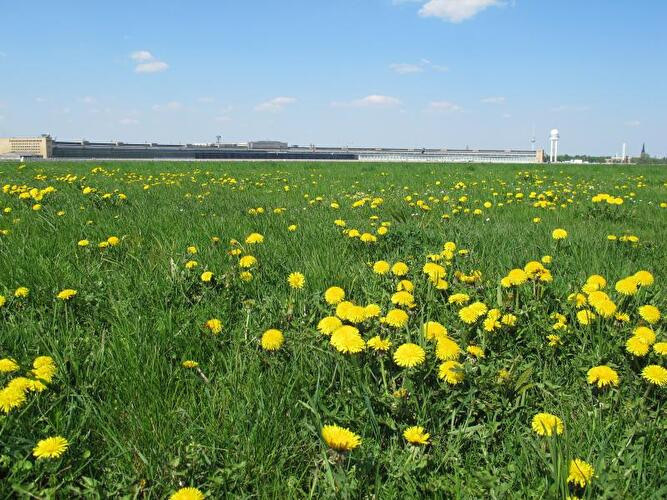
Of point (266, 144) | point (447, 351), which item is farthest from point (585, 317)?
point (266, 144)

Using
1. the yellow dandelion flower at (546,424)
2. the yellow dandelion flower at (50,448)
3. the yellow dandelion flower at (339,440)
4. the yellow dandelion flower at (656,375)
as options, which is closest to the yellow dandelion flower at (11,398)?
the yellow dandelion flower at (50,448)

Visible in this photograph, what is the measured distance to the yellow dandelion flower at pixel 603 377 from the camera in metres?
1.58

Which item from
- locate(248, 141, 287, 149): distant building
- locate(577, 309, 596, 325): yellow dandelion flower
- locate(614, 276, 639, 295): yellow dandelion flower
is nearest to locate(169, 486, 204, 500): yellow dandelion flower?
locate(577, 309, 596, 325): yellow dandelion flower

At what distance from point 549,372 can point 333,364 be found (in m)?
0.85

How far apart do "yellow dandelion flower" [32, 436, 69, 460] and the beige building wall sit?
101m

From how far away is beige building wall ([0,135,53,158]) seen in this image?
85938 millimetres

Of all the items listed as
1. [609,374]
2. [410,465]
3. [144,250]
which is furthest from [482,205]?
[410,465]

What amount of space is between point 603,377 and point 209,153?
3815 inches

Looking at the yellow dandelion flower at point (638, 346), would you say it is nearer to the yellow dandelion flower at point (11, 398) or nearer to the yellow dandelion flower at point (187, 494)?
the yellow dandelion flower at point (187, 494)

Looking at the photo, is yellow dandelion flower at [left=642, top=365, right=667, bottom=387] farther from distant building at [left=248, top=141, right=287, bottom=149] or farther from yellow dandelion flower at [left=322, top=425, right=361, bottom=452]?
distant building at [left=248, top=141, right=287, bottom=149]

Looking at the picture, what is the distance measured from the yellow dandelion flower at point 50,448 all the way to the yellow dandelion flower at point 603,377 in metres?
1.69

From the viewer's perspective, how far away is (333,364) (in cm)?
179

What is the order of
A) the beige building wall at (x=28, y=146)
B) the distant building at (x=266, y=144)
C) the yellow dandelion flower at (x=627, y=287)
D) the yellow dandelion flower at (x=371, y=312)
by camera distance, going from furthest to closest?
1. the distant building at (x=266, y=144)
2. the beige building wall at (x=28, y=146)
3. the yellow dandelion flower at (x=627, y=287)
4. the yellow dandelion flower at (x=371, y=312)

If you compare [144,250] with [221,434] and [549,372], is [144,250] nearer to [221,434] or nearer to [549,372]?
[221,434]
